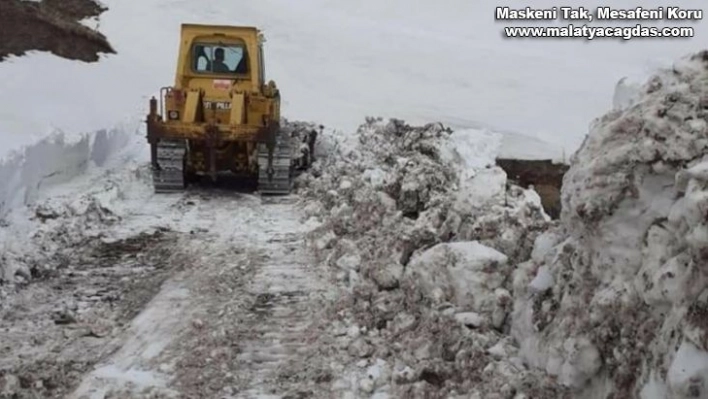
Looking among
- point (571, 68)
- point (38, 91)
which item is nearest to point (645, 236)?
point (38, 91)

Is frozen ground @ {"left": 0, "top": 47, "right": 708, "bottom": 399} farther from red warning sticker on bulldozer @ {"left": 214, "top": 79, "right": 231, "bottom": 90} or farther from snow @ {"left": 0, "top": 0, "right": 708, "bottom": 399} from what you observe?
red warning sticker on bulldozer @ {"left": 214, "top": 79, "right": 231, "bottom": 90}

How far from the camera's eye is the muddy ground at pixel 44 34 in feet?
81.7

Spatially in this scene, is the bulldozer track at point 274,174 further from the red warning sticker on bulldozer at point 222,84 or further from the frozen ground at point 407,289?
the frozen ground at point 407,289

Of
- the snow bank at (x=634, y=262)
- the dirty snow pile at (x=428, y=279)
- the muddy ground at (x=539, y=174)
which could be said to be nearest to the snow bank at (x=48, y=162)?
the dirty snow pile at (x=428, y=279)

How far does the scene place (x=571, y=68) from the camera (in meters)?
34.2

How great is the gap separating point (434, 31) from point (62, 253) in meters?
34.8

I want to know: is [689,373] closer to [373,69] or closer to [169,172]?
[169,172]

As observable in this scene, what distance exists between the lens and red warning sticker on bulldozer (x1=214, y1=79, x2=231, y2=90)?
14.1 m

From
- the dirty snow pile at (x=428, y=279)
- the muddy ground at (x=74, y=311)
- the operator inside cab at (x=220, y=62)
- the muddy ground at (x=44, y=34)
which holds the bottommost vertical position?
the muddy ground at (x=74, y=311)

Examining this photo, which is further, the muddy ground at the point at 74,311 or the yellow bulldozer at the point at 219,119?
the yellow bulldozer at the point at 219,119

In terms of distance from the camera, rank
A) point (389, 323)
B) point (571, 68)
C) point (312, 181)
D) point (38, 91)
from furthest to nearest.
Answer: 1. point (571, 68)
2. point (38, 91)
3. point (312, 181)
4. point (389, 323)

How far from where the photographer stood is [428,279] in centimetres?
679

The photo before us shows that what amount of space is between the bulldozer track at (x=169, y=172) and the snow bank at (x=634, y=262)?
8129 mm

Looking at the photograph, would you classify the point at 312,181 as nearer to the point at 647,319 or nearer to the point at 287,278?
the point at 287,278
